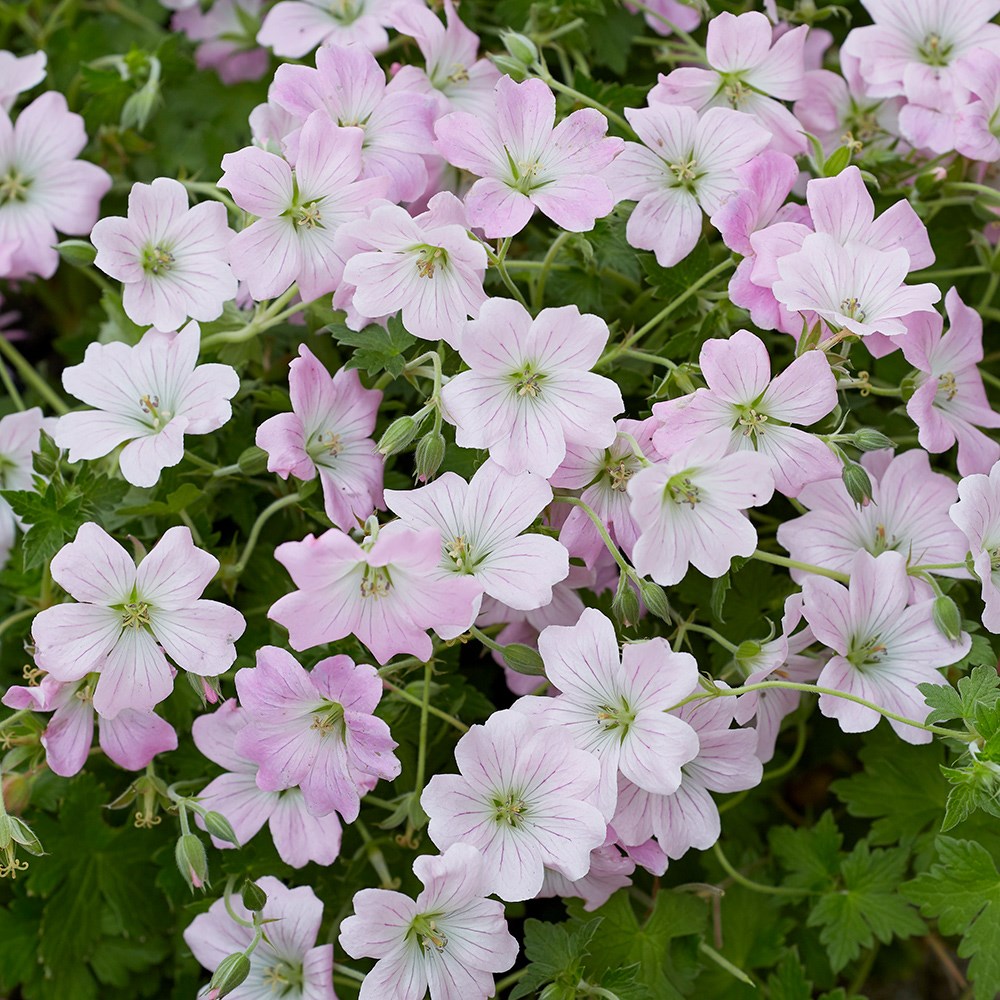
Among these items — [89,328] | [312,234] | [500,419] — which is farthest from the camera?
[89,328]

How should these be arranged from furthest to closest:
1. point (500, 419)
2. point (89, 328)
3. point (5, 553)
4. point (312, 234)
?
point (89, 328) → point (5, 553) → point (312, 234) → point (500, 419)

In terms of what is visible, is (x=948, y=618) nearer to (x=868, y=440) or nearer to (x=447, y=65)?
(x=868, y=440)

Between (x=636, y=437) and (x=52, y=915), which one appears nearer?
(x=636, y=437)

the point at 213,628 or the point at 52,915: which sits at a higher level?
the point at 213,628

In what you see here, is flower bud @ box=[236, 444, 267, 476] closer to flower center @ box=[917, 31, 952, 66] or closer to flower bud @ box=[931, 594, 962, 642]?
flower bud @ box=[931, 594, 962, 642]

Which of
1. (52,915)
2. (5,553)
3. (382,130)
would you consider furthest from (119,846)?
(382,130)

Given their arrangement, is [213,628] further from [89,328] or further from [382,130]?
[89,328]

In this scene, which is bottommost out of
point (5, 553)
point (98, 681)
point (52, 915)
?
point (52, 915)

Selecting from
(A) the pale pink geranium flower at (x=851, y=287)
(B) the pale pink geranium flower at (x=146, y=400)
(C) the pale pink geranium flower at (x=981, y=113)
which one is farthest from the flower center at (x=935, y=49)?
(B) the pale pink geranium flower at (x=146, y=400)
